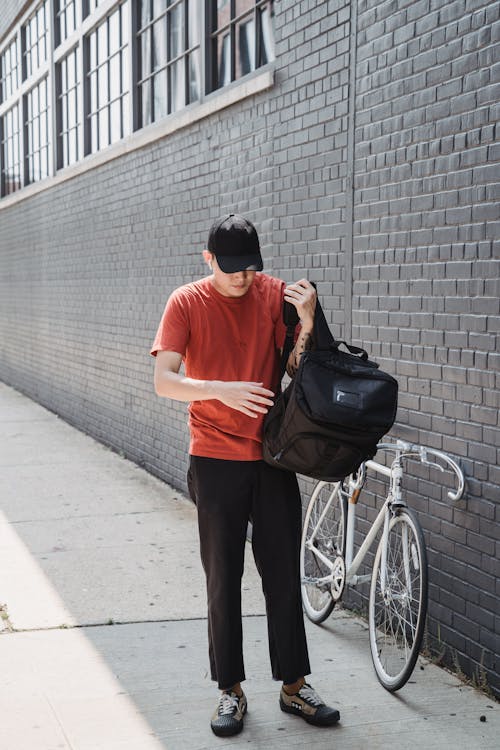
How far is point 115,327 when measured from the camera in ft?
35.4

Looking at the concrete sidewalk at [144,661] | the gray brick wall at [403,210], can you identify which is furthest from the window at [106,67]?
the concrete sidewalk at [144,661]

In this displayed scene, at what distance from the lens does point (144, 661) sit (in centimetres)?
471

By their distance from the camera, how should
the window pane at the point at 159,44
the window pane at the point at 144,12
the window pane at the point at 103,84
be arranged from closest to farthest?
the window pane at the point at 159,44
the window pane at the point at 144,12
the window pane at the point at 103,84

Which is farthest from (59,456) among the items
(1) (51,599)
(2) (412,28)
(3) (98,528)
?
(2) (412,28)

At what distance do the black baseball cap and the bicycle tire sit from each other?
1.69 metres

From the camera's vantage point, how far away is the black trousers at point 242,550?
3.89 meters

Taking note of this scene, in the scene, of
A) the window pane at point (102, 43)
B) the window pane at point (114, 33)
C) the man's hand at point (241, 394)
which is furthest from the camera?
the window pane at point (102, 43)

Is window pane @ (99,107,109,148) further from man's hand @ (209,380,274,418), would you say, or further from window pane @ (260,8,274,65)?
man's hand @ (209,380,274,418)

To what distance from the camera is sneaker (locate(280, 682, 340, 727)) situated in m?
3.99

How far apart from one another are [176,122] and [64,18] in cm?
583

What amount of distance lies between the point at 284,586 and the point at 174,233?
5334 millimetres

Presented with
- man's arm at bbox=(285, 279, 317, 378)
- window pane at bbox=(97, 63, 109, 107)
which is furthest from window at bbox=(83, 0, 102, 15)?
man's arm at bbox=(285, 279, 317, 378)

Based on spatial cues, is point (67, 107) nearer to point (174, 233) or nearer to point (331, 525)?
point (174, 233)

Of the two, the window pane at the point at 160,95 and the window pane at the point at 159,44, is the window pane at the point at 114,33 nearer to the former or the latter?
the window pane at the point at 159,44
